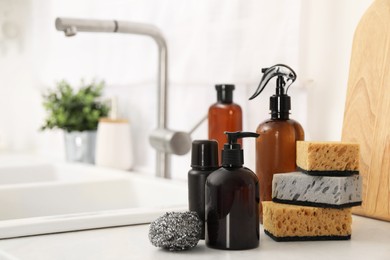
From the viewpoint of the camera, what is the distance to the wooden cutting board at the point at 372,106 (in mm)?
1033

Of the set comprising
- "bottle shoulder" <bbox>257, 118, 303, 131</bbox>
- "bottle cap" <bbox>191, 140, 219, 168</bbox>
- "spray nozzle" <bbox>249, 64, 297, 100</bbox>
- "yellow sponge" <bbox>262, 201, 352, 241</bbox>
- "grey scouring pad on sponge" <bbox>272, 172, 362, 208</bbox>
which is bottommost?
"yellow sponge" <bbox>262, 201, 352, 241</bbox>

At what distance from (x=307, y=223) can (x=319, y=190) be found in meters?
0.05

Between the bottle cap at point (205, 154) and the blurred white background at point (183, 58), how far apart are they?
1.31ft

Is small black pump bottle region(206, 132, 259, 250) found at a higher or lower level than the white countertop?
higher

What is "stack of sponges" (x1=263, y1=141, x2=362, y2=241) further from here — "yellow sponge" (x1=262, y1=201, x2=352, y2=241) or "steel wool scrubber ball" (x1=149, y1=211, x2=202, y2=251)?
"steel wool scrubber ball" (x1=149, y1=211, x2=202, y2=251)

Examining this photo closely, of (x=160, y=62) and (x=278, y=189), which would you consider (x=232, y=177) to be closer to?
(x=278, y=189)

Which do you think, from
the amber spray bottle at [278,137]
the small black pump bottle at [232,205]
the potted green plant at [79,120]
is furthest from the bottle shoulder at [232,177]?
the potted green plant at [79,120]

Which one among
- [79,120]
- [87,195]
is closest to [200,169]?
[87,195]

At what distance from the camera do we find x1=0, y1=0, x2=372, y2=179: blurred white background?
1.24 metres

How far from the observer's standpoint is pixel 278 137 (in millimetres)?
970

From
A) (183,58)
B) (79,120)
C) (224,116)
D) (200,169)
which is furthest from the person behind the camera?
(79,120)

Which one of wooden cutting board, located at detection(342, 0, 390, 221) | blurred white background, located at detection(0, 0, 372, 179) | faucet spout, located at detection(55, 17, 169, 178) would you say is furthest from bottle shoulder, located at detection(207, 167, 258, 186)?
faucet spout, located at detection(55, 17, 169, 178)

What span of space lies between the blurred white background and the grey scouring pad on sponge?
0.37 metres

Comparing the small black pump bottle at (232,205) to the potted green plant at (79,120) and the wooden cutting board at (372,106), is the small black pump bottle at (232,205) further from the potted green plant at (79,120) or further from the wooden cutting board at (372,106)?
the potted green plant at (79,120)
